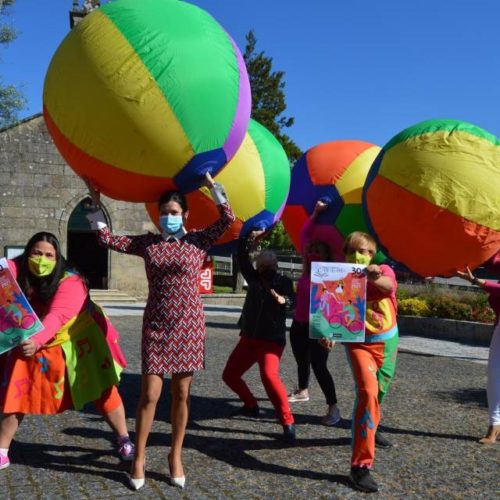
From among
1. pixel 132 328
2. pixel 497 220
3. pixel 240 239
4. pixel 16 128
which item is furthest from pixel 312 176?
pixel 16 128

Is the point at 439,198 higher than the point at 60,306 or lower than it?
higher

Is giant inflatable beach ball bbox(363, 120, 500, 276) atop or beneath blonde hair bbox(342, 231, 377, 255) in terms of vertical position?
atop

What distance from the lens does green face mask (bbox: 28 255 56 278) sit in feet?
12.1

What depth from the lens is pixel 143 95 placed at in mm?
3232

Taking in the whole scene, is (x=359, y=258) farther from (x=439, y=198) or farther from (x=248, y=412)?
(x=248, y=412)

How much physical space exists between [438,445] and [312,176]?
2.46 m

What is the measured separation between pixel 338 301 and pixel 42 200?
17.9 meters

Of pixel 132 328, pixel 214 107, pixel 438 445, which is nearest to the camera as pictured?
pixel 214 107

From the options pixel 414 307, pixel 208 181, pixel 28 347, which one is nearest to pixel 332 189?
pixel 208 181

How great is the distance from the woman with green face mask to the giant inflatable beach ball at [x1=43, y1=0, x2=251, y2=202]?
26.2 inches

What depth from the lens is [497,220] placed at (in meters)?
3.85

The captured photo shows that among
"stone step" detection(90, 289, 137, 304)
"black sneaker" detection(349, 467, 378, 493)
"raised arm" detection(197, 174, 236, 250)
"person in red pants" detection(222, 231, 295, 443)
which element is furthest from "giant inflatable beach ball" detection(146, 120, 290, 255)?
"stone step" detection(90, 289, 137, 304)

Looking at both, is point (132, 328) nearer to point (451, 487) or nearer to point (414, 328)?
point (414, 328)

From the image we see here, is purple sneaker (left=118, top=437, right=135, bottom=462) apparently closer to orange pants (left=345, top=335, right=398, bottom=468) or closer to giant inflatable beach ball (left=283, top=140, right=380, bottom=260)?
orange pants (left=345, top=335, right=398, bottom=468)
